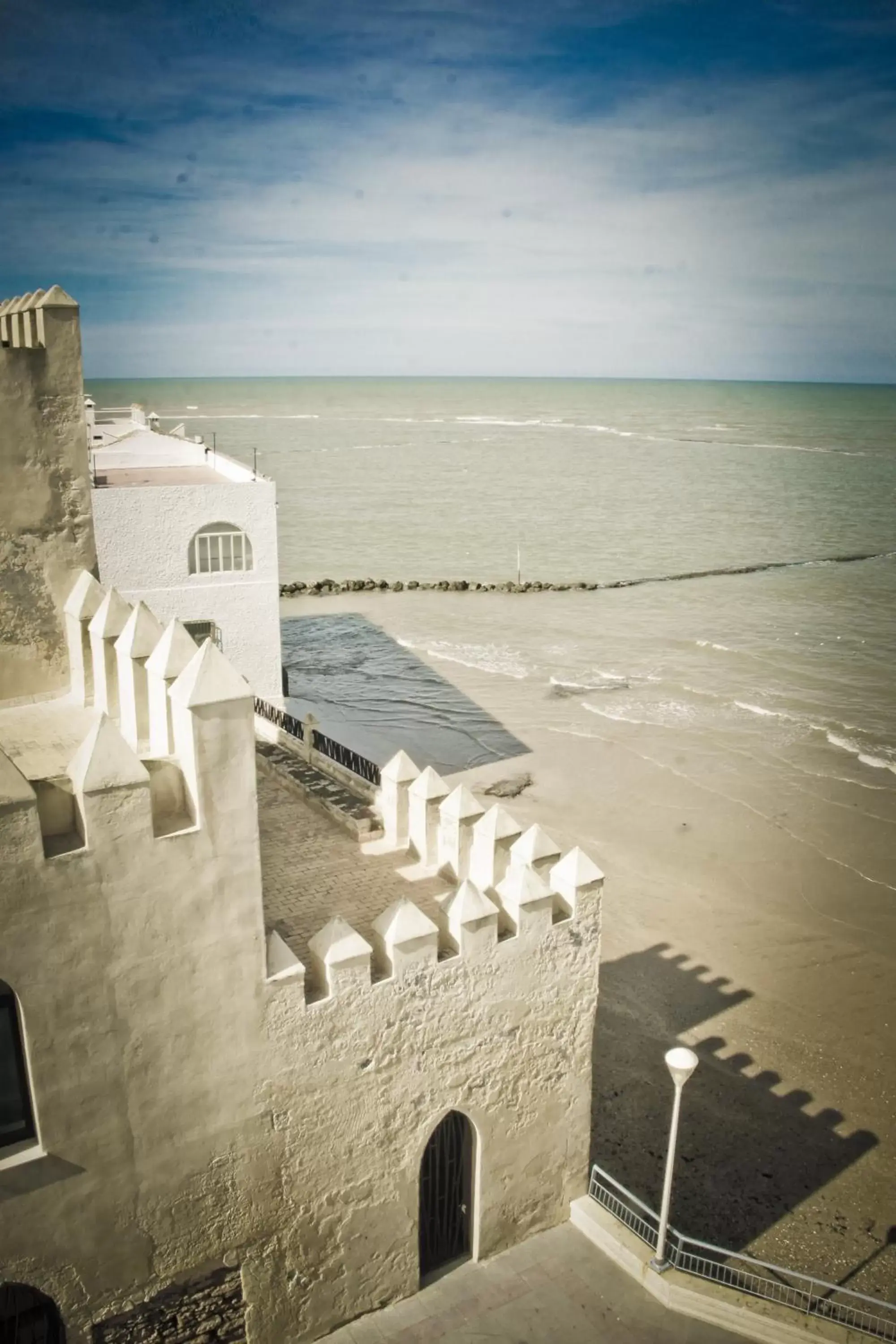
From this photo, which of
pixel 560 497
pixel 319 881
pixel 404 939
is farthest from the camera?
pixel 560 497

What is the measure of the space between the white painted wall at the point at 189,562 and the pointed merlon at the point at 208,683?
16.7 metres

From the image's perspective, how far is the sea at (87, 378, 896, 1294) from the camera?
15742 millimetres

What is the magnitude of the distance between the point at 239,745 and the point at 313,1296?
6.37 meters

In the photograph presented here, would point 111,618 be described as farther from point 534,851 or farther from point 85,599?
point 534,851

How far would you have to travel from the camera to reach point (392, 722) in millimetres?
35406

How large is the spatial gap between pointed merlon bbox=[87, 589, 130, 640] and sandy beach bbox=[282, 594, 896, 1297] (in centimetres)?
1120

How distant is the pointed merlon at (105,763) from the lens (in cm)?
759

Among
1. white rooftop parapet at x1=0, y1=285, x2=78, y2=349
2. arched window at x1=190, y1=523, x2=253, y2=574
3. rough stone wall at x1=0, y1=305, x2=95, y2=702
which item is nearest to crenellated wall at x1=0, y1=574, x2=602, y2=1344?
rough stone wall at x1=0, y1=305, x2=95, y2=702

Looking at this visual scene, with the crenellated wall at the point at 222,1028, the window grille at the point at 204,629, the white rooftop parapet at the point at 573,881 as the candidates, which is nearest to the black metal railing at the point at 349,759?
the crenellated wall at the point at 222,1028

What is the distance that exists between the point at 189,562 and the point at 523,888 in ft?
57.5

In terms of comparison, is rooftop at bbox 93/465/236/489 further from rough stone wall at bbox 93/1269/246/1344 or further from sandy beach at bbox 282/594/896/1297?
rough stone wall at bbox 93/1269/246/1344

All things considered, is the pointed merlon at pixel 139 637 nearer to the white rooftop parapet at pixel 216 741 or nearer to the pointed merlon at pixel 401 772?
the white rooftop parapet at pixel 216 741

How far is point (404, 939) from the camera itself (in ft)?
31.8

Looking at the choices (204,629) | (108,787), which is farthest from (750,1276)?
(204,629)
